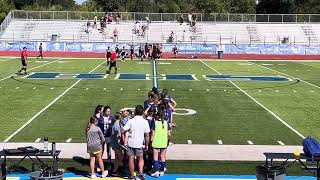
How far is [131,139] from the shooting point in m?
11.1

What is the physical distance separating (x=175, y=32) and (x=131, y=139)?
5643 centimetres

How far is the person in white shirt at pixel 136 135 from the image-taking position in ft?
36.3

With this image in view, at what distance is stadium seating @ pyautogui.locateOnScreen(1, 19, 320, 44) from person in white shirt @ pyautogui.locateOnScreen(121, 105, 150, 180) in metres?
53.1

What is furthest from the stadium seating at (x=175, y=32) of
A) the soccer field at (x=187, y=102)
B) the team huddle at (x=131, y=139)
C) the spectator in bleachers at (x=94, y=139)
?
the spectator in bleachers at (x=94, y=139)

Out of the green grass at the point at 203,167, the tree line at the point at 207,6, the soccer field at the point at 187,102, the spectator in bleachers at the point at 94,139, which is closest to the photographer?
the spectator in bleachers at the point at 94,139

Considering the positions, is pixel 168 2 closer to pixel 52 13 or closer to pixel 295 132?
pixel 52 13

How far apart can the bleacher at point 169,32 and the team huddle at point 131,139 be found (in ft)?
171

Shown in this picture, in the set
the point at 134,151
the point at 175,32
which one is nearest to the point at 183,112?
the point at 134,151

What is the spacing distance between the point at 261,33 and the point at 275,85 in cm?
3874

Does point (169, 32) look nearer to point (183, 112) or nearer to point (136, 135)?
point (183, 112)

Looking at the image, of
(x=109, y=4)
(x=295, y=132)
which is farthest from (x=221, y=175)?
(x=109, y=4)

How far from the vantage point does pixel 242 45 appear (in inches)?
2339

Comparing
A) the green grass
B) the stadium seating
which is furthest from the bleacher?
the green grass

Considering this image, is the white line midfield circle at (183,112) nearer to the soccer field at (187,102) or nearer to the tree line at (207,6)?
the soccer field at (187,102)
